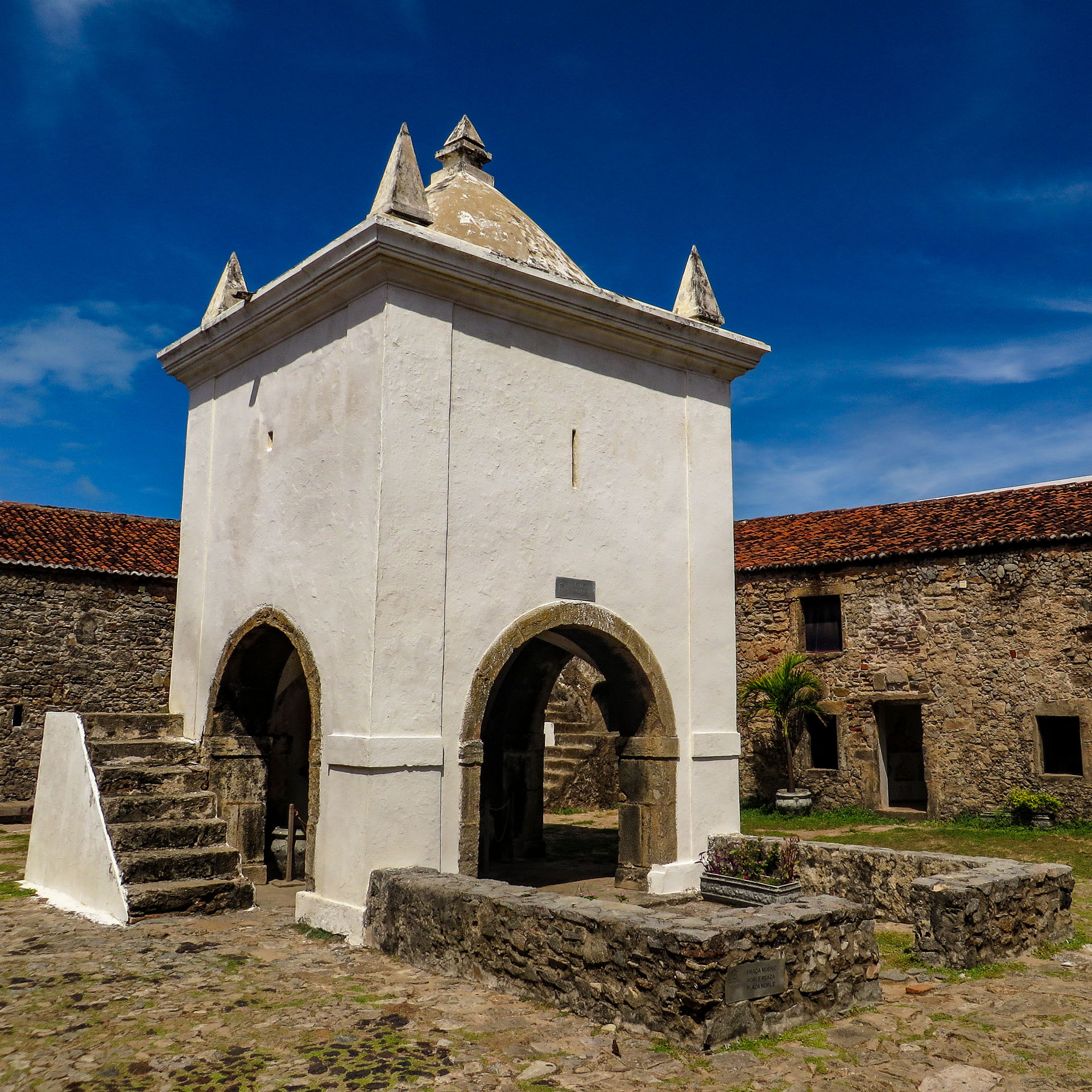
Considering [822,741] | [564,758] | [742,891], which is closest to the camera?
[742,891]

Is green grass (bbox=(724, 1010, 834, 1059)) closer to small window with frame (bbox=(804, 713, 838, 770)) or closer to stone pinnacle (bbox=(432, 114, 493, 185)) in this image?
stone pinnacle (bbox=(432, 114, 493, 185))

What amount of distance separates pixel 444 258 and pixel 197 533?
4.05m

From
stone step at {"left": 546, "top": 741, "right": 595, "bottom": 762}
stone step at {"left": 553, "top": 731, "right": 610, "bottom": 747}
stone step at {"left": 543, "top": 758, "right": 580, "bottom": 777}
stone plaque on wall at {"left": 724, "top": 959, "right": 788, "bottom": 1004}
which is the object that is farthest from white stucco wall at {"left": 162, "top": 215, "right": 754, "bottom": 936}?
stone step at {"left": 553, "top": 731, "right": 610, "bottom": 747}

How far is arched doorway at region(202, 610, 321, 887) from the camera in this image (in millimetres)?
8969

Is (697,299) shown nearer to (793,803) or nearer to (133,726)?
(133,726)

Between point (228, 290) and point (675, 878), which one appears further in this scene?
point (228, 290)

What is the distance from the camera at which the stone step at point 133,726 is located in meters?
9.11

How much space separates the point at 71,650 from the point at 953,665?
14.7 meters

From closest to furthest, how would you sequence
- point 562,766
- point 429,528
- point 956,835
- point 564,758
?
point 429,528, point 956,835, point 562,766, point 564,758

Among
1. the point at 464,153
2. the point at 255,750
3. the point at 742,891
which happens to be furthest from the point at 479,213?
the point at 742,891

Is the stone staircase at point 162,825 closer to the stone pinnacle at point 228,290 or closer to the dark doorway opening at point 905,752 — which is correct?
the stone pinnacle at point 228,290

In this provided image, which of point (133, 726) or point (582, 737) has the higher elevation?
point (133, 726)

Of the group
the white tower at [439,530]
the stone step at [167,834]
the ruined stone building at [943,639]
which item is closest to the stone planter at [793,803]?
the ruined stone building at [943,639]

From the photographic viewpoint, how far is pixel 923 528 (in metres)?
17.0
